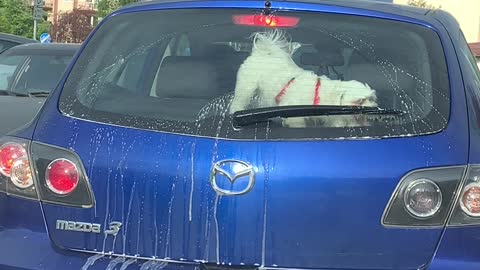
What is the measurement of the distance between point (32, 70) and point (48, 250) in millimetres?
5457

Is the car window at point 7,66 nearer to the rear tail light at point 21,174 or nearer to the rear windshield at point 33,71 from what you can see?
the rear windshield at point 33,71

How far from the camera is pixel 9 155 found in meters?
2.63

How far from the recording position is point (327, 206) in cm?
230

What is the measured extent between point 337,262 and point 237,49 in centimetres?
95

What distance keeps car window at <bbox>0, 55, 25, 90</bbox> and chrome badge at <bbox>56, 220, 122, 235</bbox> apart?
5.60m

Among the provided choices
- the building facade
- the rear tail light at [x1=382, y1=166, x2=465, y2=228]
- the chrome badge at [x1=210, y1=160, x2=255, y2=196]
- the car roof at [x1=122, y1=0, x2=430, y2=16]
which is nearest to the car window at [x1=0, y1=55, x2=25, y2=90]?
the car roof at [x1=122, y1=0, x2=430, y2=16]

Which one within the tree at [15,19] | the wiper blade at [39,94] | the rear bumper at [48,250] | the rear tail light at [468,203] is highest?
the rear tail light at [468,203]

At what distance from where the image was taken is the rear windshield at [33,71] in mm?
7395

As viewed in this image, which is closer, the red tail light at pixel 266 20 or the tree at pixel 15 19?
the red tail light at pixel 266 20

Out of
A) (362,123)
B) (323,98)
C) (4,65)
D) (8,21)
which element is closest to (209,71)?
(323,98)

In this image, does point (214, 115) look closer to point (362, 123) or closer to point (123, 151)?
point (123, 151)

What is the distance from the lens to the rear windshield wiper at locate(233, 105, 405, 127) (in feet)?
7.93

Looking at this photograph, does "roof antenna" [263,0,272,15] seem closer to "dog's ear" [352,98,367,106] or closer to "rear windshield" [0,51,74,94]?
"dog's ear" [352,98,367,106]

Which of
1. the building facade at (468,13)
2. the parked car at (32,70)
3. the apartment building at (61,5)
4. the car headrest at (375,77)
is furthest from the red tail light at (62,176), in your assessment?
the apartment building at (61,5)
